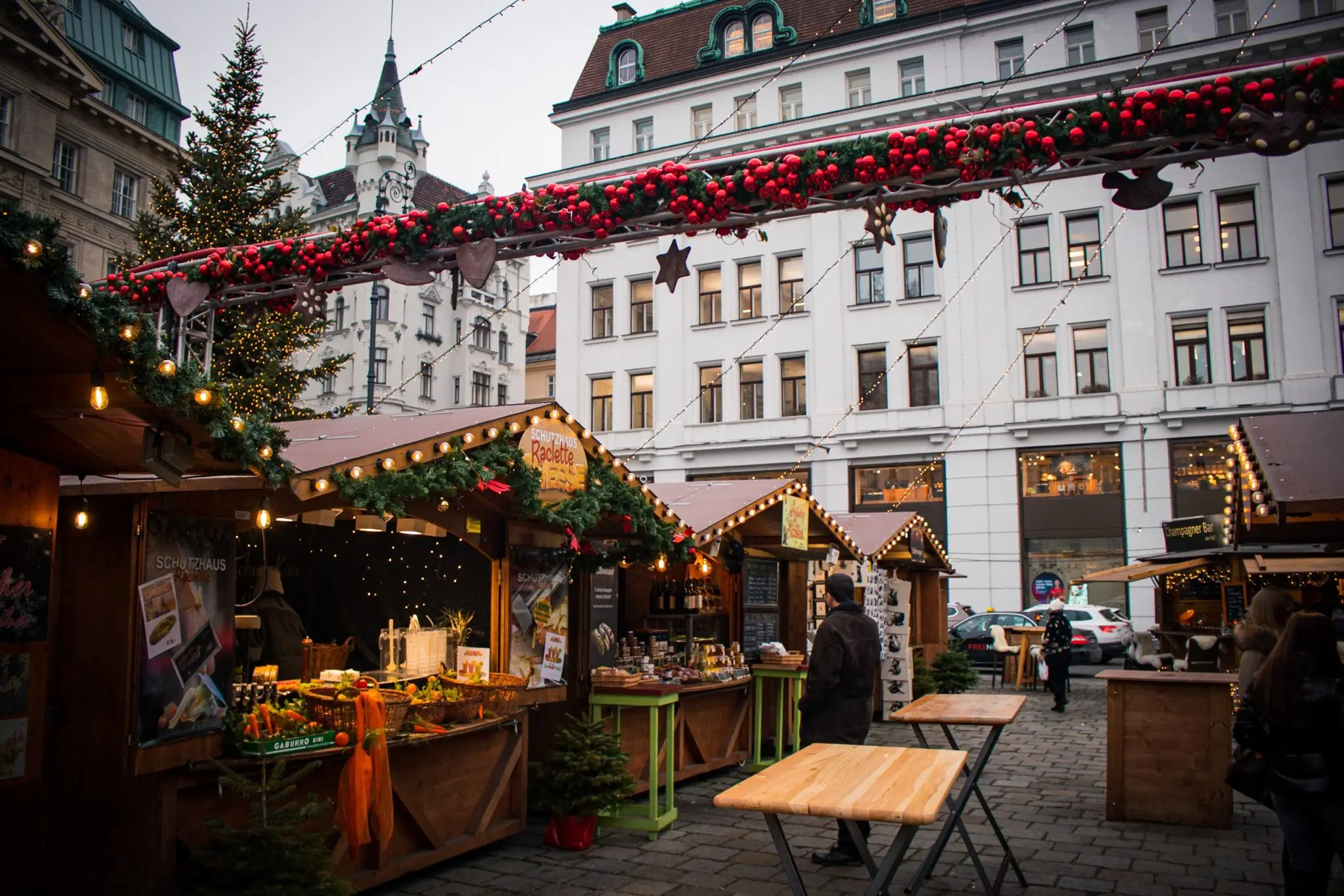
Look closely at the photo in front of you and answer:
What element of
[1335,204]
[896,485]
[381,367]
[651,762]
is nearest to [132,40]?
[381,367]

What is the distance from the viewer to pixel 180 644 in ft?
18.4

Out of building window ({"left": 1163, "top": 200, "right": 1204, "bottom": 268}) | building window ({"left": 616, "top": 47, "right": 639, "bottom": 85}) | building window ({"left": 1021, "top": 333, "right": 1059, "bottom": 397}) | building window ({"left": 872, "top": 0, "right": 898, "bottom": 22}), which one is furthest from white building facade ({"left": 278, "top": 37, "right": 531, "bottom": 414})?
building window ({"left": 1163, "top": 200, "right": 1204, "bottom": 268})

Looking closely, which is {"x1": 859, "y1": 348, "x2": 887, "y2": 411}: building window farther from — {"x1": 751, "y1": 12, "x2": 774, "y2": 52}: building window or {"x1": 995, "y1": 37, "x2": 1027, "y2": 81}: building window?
{"x1": 751, "y1": 12, "x2": 774, "y2": 52}: building window

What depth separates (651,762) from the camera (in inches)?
324

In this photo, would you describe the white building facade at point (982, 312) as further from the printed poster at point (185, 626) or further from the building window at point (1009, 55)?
the printed poster at point (185, 626)

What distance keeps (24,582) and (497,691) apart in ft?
10.5

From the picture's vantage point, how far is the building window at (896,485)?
27.6m

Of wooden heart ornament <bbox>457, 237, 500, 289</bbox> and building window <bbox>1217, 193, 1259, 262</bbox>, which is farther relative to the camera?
building window <bbox>1217, 193, 1259, 262</bbox>

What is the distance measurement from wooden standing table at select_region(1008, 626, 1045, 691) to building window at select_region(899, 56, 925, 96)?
50.3 feet

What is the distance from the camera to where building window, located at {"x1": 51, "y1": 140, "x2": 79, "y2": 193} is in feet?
85.9

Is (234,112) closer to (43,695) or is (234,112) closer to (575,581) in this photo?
(575,581)

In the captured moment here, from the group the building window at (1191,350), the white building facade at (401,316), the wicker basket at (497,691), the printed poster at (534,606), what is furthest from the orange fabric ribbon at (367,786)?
the white building facade at (401,316)

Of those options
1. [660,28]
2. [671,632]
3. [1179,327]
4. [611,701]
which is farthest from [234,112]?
[1179,327]

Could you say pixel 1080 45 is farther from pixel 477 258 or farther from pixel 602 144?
pixel 477 258
